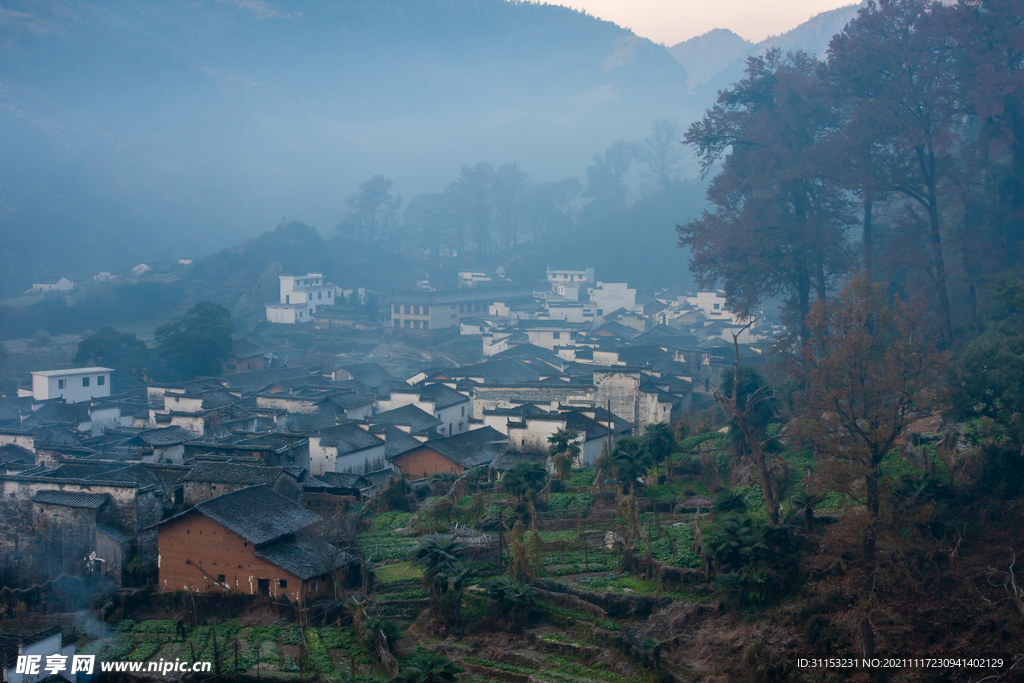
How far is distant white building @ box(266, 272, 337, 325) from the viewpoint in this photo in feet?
164

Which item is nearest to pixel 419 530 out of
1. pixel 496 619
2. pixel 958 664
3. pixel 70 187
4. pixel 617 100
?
pixel 496 619

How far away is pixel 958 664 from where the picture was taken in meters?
9.81

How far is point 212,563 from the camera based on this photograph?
14.6m

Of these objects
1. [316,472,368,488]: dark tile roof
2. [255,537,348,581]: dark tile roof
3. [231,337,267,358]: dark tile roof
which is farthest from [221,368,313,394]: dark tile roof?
[255,537,348,581]: dark tile roof

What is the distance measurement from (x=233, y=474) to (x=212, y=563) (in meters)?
2.77

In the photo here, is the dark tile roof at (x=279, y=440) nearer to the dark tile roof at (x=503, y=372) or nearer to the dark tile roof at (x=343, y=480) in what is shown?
the dark tile roof at (x=343, y=480)

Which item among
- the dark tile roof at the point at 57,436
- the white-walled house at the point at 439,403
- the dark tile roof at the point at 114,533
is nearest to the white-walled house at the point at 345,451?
the white-walled house at the point at 439,403

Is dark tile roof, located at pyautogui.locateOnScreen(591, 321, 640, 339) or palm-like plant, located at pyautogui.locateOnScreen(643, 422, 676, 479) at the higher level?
dark tile roof, located at pyautogui.locateOnScreen(591, 321, 640, 339)

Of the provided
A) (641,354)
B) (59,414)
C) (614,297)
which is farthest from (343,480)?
(614,297)

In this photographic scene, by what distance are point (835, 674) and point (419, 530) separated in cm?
910

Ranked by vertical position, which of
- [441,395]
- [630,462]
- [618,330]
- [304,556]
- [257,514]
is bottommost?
[304,556]

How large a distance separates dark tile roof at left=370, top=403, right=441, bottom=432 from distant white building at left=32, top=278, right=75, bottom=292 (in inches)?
1454

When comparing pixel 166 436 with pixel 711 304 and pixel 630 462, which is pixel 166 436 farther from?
pixel 711 304

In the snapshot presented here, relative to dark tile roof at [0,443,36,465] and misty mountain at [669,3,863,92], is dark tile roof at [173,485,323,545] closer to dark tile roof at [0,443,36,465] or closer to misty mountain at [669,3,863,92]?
dark tile roof at [0,443,36,465]
